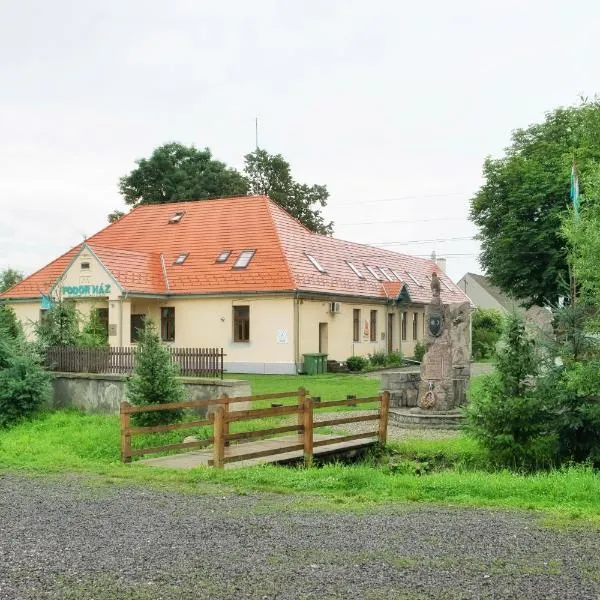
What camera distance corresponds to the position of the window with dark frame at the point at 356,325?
38.2m

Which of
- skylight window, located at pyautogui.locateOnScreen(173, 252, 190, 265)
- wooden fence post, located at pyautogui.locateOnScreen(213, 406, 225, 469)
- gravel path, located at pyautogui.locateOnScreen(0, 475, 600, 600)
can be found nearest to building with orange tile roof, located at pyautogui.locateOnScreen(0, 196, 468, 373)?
skylight window, located at pyautogui.locateOnScreen(173, 252, 190, 265)

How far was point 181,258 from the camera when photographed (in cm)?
3769

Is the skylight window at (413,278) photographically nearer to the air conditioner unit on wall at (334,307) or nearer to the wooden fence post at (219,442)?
the air conditioner unit on wall at (334,307)

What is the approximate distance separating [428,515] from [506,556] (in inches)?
71.5

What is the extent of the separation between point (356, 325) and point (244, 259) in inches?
252

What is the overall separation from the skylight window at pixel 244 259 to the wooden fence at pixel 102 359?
1421 cm

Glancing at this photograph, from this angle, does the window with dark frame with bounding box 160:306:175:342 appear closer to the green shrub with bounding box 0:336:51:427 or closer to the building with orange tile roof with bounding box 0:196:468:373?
the building with orange tile roof with bounding box 0:196:468:373

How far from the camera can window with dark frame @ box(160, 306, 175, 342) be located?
36312 mm

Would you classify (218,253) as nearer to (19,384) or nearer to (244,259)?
(244,259)

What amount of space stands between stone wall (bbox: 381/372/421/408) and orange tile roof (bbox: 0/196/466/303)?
12901mm

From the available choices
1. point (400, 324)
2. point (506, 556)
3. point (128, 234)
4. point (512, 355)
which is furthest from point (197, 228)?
point (506, 556)

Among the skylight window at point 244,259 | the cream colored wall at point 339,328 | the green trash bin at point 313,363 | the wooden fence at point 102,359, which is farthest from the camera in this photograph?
the skylight window at point 244,259

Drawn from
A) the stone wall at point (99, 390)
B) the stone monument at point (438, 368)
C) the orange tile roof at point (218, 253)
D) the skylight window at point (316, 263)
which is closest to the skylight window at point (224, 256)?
the orange tile roof at point (218, 253)

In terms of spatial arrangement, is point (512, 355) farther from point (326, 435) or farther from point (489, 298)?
point (489, 298)
